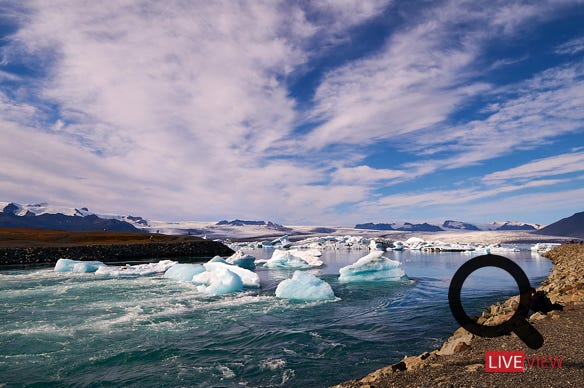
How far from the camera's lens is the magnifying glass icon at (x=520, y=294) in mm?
3697

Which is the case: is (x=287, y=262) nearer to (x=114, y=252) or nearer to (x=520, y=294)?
(x=114, y=252)

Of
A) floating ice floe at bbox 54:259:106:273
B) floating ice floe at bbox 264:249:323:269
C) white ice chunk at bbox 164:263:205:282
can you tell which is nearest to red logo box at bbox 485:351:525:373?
white ice chunk at bbox 164:263:205:282

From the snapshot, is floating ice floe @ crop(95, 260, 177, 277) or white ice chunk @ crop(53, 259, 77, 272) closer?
floating ice floe @ crop(95, 260, 177, 277)

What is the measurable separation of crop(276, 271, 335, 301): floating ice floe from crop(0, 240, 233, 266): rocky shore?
111 ft

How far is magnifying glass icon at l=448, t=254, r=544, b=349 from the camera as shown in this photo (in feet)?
12.1

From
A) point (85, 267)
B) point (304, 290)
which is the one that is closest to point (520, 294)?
point (304, 290)

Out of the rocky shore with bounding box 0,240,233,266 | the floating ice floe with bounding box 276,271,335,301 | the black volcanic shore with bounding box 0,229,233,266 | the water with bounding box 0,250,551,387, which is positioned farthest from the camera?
the black volcanic shore with bounding box 0,229,233,266

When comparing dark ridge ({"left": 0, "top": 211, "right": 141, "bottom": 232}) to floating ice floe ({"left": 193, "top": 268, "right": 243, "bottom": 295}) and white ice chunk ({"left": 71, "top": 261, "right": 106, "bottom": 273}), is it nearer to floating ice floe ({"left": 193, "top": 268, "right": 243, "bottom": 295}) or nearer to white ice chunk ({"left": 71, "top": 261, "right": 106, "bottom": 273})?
white ice chunk ({"left": 71, "top": 261, "right": 106, "bottom": 273})

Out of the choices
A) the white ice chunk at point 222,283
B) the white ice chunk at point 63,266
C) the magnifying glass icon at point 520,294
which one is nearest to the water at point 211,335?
the white ice chunk at point 222,283

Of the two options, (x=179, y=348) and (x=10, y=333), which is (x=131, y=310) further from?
(x=179, y=348)

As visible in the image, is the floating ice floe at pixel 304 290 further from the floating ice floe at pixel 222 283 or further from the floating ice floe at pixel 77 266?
the floating ice floe at pixel 77 266

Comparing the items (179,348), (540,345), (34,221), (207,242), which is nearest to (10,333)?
(179,348)

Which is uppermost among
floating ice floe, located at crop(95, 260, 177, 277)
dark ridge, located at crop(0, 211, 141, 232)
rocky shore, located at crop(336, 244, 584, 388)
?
dark ridge, located at crop(0, 211, 141, 232)

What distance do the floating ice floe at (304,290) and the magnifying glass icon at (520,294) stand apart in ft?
29.3
